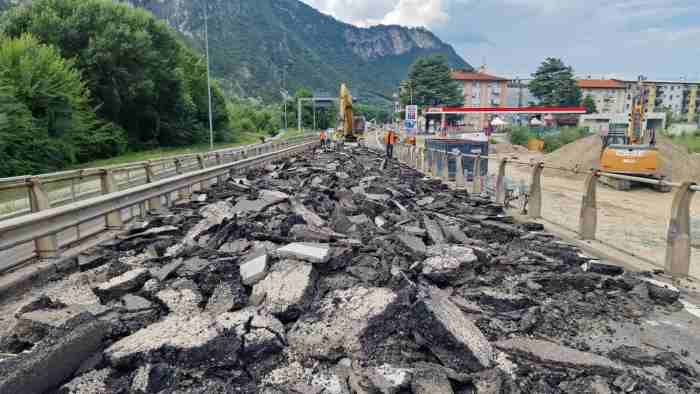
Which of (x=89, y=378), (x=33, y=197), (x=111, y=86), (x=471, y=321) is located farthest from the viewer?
(x=111, y=86)

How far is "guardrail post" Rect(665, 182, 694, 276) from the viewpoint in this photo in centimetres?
518

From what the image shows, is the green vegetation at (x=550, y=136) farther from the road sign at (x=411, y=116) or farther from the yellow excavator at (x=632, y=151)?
the road sign at (x=411, y=116)

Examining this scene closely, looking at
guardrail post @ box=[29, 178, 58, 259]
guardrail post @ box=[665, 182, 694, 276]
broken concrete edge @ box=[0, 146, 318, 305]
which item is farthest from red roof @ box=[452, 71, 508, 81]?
broken concrete edge @ box=[0, 146, 318, 305]

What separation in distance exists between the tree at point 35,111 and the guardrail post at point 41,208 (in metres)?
18.5

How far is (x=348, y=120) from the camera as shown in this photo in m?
38.0

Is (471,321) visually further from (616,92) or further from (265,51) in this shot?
(265,51)

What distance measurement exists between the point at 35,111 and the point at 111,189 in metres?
22.9

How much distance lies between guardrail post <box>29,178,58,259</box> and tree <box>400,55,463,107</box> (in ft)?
366

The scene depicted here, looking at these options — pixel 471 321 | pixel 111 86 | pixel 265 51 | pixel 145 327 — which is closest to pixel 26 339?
pixel 145 327

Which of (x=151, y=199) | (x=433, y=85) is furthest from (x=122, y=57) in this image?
(x=433, y=85)

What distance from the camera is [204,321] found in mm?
3361

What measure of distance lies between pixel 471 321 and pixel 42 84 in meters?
28.9

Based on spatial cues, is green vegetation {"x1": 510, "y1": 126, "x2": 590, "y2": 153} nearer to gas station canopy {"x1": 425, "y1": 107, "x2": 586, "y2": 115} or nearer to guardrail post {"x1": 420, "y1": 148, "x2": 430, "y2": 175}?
gas station canopy {"x1": 425, "y1": 107, "x2": 586, "y2": 115}

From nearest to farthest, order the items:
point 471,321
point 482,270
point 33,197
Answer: point 471,321
point 482,270
point 33,197
